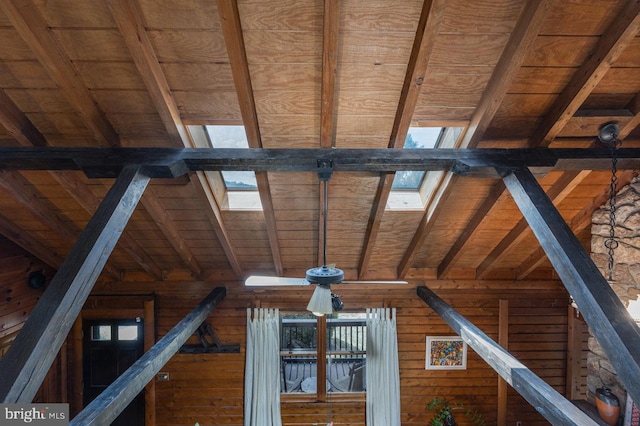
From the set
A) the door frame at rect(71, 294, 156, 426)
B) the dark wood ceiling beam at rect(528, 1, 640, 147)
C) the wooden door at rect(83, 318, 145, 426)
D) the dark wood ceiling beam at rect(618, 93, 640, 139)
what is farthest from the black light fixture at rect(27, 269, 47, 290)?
the dark wood ceiling beam at rect(618, 93, 640, 139)

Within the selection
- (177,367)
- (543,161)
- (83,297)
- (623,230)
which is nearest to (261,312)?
(177,367)

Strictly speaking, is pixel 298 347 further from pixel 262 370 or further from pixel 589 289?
pixel 589 289

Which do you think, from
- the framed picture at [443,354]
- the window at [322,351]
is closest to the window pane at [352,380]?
the window at [322,351]

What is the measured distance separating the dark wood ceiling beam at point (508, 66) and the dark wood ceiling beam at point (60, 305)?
8.10ft

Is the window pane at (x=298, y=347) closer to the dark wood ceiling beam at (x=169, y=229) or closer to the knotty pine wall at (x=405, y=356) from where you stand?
the knotty pine wall at (x=405, y=356)

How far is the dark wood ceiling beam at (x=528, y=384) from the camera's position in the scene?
2.00 m

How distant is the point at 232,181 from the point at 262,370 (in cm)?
298

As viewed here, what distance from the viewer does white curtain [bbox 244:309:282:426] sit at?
5.05 metres

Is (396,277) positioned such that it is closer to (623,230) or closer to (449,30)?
(623,230)

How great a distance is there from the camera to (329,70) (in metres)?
2.12

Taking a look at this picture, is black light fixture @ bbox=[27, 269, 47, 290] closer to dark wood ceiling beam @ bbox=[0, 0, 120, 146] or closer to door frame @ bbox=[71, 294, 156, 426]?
door frame @ bbox=[71, 294, 156, 426]

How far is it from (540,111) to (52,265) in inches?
228

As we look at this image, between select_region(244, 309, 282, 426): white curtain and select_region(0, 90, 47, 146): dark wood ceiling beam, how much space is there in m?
3.36

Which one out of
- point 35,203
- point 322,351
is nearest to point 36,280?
point 35,203
